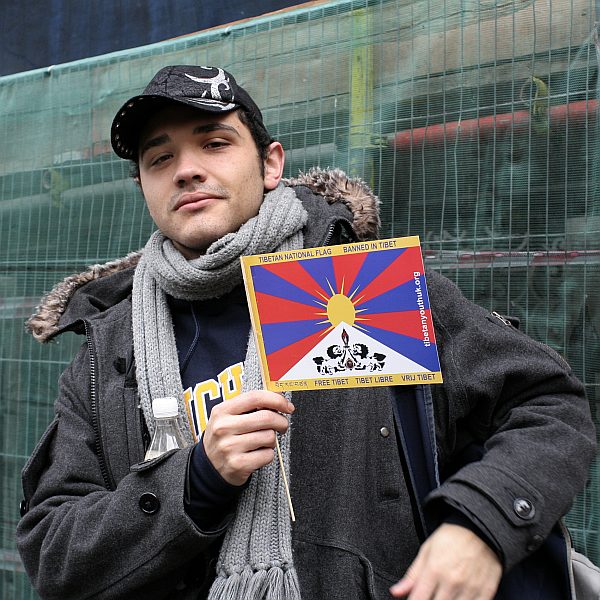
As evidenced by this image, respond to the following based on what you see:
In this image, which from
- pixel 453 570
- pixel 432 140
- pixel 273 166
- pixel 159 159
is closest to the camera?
pixel 453 570

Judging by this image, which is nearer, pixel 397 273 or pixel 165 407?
pixel 397 273

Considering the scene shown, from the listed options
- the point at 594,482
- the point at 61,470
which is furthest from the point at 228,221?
the point at 594,482

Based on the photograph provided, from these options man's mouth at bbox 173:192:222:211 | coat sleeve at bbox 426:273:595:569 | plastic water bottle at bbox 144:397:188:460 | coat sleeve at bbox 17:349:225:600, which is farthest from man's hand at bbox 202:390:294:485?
man's mouth at bbox 173:192:222:211

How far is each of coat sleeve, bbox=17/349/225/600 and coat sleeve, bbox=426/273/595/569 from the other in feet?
1.80

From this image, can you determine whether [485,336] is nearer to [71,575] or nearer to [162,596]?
[162,596]

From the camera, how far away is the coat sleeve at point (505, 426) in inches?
52.1

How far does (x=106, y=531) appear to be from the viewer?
61.2 inches

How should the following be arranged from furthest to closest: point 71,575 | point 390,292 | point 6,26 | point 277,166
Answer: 1. point 6,26
2. point 277,166
3. point 71,575
4. point 390,292

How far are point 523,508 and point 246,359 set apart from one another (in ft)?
2.40

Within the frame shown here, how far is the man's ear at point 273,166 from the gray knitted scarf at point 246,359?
2.0 inches

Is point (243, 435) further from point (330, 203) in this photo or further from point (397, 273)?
point (330, 203)

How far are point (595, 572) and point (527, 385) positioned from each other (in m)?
0.46

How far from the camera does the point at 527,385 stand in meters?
1.57

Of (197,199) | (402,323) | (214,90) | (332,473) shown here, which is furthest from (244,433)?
(214,90)
